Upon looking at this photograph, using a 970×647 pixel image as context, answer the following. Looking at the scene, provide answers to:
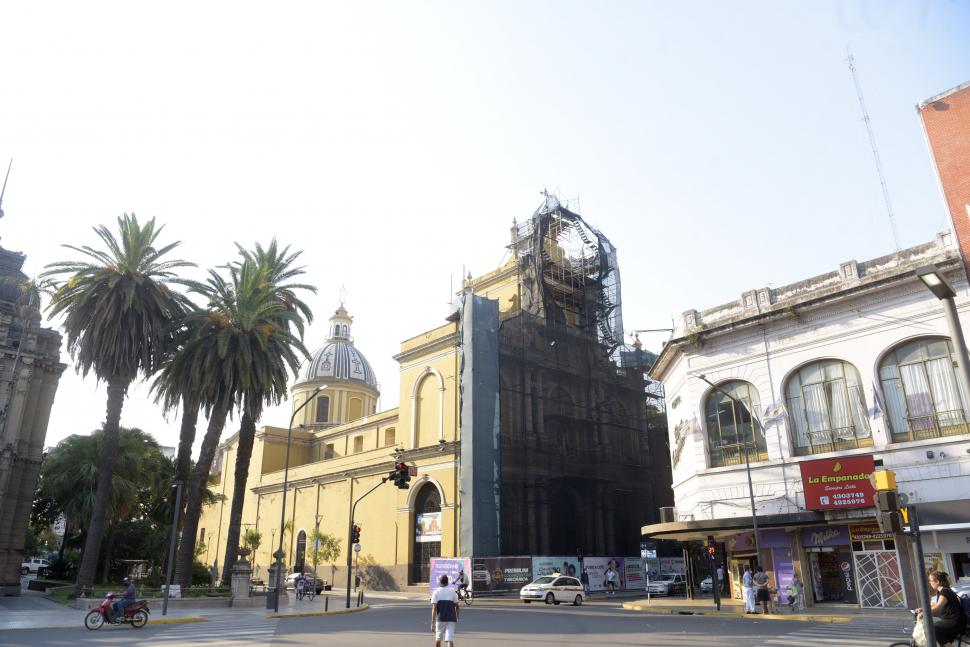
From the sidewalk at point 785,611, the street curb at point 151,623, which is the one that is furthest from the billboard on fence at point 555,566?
the street curb at point 151,623

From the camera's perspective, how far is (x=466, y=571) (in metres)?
40.7

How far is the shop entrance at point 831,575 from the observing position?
25.8 metres

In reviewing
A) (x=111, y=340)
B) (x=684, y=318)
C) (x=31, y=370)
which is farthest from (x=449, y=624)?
(x=31, y=370)

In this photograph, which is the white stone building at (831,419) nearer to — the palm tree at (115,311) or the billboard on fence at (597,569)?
the billboard on fence at (597,569)

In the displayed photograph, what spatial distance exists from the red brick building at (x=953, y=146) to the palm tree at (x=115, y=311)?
33.5 meters

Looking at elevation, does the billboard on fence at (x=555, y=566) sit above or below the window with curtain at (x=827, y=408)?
below

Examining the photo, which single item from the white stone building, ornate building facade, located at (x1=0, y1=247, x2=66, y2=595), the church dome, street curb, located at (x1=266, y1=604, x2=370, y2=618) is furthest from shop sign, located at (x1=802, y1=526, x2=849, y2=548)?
the church dome

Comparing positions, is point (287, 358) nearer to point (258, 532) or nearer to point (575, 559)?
point (575, 559)

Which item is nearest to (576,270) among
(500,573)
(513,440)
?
(513,440)

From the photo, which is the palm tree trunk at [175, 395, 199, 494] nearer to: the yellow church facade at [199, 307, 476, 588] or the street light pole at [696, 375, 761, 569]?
the yellow church facade at [199, 307, 476, 588]

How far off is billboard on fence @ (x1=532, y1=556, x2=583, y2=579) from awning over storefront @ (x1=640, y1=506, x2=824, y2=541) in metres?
12.5

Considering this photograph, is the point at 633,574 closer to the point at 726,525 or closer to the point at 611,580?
the point at 611,580

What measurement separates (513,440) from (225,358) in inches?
799

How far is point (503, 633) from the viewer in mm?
18531
